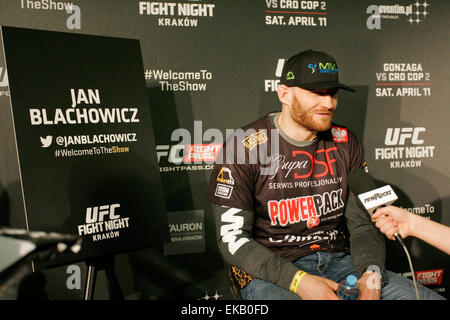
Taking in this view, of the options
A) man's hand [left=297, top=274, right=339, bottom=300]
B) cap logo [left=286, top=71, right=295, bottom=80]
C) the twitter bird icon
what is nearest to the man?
cap logo [left=286, top=71, right=295, bottom=80]

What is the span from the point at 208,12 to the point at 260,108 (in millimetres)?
682

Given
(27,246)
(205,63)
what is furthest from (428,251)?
(27,246)

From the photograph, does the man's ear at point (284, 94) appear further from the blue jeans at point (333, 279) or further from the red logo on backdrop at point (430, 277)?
the red logo on backdrop at point (430, 277)

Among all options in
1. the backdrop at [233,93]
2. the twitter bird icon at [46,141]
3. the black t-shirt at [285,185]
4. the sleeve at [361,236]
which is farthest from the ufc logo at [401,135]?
the twitter bird icon at [46,141]

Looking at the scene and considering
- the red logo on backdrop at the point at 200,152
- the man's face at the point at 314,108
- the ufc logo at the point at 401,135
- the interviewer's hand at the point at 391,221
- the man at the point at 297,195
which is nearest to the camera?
the interviewer's hand at the point at 391,221

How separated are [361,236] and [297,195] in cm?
36

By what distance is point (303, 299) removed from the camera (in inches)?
51.9

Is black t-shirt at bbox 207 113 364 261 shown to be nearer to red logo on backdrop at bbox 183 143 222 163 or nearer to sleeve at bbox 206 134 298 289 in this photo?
sleeve at bbox 206 134 298 289

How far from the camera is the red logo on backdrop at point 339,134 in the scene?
174 centimetres

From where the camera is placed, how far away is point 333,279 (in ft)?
4.93

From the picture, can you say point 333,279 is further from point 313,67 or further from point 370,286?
point 313,67

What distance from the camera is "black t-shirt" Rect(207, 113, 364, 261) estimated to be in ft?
5.12

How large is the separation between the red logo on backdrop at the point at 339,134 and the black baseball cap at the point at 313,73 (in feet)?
0.88
